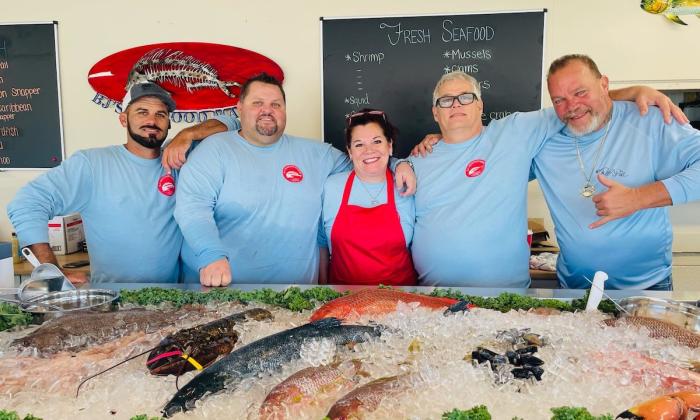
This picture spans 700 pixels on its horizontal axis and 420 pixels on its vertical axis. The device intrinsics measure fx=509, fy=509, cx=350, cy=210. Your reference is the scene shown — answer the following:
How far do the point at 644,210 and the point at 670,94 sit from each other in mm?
2532

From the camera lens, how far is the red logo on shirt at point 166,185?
280cm

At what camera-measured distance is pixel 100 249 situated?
9.18ft

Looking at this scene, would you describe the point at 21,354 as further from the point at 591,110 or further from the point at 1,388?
the point at 591,110

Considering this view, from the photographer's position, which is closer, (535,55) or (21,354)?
(21,354)

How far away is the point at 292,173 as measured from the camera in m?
2.76

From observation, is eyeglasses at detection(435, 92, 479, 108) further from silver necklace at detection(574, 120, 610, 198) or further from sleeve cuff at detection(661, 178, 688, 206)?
sleeve cuff at detection(661, 178, 688, 206)

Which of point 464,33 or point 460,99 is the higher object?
point 464,33

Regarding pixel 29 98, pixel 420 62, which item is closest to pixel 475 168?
pixel 420 62

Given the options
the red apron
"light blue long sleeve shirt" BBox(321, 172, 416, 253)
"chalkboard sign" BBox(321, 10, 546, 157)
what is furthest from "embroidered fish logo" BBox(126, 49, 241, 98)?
the red apron

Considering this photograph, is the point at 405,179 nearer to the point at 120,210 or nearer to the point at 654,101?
the point at 654,101

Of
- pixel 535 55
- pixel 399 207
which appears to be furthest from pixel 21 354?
pixel 535 55

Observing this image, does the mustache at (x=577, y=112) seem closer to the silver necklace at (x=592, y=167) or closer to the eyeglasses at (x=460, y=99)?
the silver necklace at (x=592, y=167)

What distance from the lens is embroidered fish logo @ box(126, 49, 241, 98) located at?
4531 millimetres

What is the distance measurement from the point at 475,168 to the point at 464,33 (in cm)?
211
